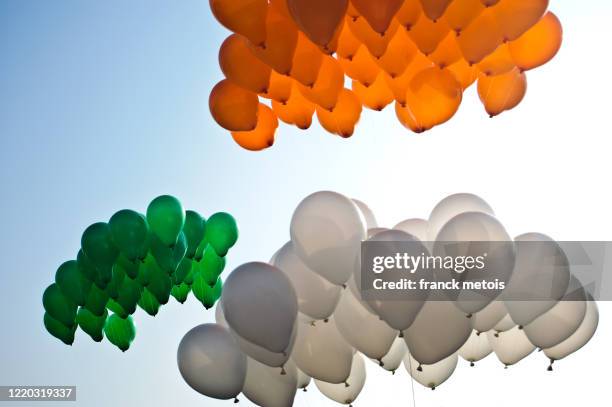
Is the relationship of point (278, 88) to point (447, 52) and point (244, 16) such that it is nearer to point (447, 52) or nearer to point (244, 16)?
point (244, 16)

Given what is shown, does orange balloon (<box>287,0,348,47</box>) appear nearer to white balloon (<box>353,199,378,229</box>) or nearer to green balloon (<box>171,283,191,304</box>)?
white balloon (<box>353,199,378,229</box>)

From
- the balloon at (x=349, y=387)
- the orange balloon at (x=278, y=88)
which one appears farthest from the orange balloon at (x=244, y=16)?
the balloon at (x=349, y=387)

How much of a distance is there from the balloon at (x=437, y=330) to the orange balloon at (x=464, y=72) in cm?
193

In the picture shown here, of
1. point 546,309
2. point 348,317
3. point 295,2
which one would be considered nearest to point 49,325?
point 348,317

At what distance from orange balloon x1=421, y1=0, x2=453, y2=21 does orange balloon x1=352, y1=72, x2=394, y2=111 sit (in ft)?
3.78

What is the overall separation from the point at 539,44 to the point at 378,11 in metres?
1.37

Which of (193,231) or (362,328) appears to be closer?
(362,328)

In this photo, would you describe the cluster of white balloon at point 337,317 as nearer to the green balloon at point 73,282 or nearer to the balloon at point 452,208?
the balloon at point 452,208

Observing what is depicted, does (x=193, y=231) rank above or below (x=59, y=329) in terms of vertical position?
above

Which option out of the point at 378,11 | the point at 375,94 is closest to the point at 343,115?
the point at 375,94

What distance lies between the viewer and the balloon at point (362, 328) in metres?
5.34

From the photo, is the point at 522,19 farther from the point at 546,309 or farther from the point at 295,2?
the point at 546,309

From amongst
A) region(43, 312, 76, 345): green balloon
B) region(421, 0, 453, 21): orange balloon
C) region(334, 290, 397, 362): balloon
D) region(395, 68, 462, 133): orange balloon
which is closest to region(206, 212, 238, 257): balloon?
region(43, 312, 76, 345): green balloon

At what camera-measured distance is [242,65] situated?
5895mm
